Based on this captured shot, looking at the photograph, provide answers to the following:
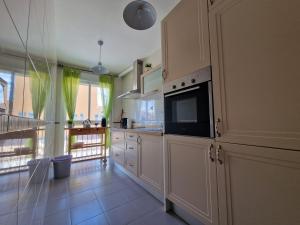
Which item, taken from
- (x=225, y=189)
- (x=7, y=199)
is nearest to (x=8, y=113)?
(x=7, y=199)

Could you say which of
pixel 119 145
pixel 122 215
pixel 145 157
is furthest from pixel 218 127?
pixel 119 145

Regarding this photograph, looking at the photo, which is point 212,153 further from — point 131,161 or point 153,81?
point 153,81

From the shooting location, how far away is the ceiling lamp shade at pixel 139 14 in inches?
59.4

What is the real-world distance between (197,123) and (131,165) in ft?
4.87

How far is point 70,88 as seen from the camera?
138 inches

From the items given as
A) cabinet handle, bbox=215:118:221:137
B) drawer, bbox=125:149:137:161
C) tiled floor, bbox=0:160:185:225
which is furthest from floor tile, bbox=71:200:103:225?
cabinet handle, bbox=215:118:221:137

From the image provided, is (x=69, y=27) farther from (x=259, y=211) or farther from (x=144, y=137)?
(x=259, y=211)

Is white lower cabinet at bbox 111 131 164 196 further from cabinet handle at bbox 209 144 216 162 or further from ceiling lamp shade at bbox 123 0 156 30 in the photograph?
ceiling lamp shade at bbox 123 0 156 30

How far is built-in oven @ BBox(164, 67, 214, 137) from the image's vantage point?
117cm

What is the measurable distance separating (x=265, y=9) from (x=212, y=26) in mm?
347

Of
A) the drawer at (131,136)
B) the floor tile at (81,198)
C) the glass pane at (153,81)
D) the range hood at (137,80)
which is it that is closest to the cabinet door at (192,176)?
the drawer at (131,136)

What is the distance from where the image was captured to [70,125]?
11.2 ft

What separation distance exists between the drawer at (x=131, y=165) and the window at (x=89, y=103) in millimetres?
2027

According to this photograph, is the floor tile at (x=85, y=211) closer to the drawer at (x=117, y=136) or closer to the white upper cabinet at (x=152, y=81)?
the drawer at (x=117, y=136)
